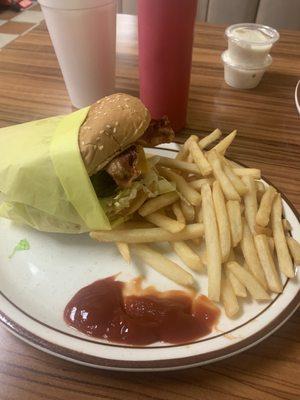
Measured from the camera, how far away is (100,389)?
2.61 feet

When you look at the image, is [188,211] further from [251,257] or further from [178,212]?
[251,257]

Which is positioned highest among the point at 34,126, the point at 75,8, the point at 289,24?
the point at 75,8

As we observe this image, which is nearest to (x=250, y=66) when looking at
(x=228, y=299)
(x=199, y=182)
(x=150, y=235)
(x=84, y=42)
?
(x=84, y=42)

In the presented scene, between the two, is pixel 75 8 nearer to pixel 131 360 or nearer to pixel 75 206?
pixel 75 206

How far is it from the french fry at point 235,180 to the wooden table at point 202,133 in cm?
27

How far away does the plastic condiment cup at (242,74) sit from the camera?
5.70 feet

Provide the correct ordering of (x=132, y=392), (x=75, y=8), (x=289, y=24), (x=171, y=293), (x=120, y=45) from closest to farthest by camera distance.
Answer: (x=132, y=392) < (x=171, y=293) < (x=75, y=8) < (x=120, y=45) < (x=289, y=24)

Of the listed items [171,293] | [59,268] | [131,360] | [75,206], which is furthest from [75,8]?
[131,360]

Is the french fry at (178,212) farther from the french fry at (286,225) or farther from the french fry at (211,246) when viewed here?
the french fry at (286,225)

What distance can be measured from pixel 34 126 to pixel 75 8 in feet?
1.81

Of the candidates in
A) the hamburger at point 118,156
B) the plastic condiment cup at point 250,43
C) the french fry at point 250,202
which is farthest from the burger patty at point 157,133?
the plastic condiment cup at point 250,43

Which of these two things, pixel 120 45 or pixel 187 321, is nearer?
pixel 187 321

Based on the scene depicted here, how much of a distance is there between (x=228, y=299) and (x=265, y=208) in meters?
0.27

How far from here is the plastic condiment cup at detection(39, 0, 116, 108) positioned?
1404 millimetres
